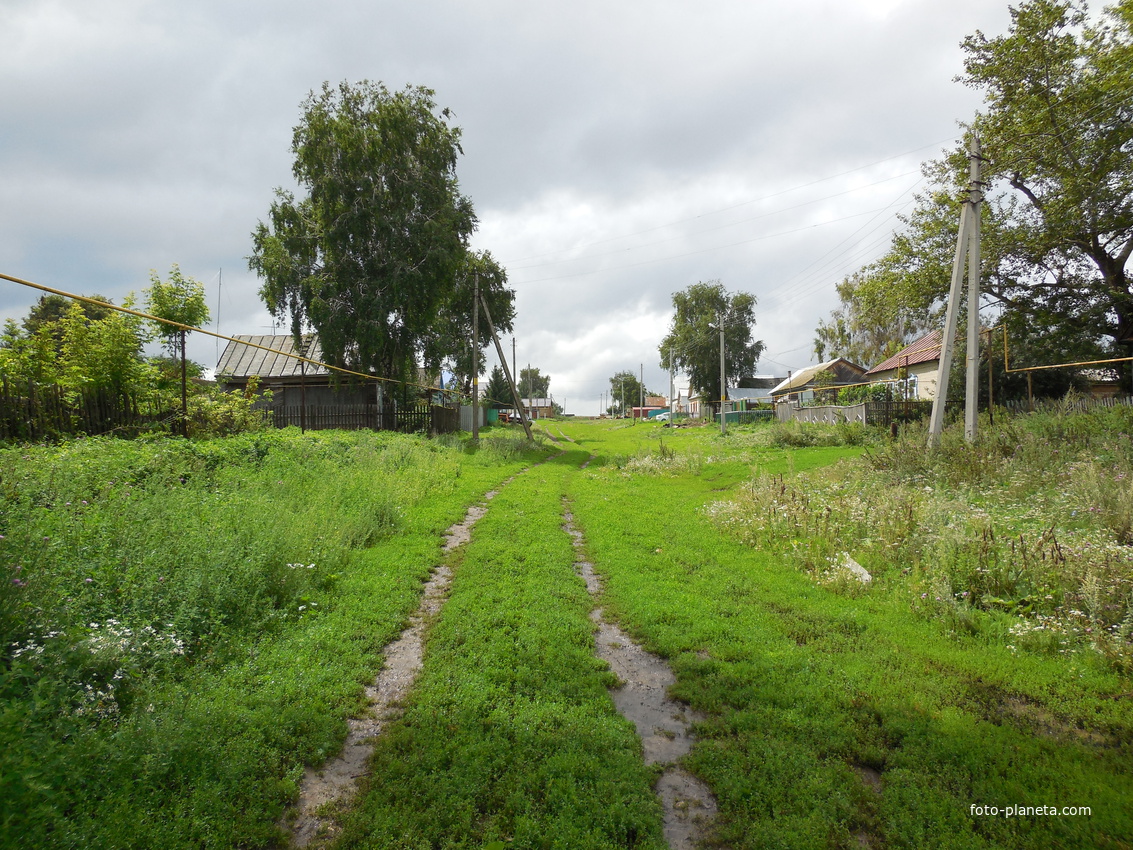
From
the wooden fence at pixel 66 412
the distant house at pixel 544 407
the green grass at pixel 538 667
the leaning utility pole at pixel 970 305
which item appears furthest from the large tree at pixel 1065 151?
the distant house at pixel 544 407

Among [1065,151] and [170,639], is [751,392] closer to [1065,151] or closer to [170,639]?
[1065,151]

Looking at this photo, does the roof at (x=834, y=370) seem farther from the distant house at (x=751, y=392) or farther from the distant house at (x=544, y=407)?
the distant house at (x=544, y=407)

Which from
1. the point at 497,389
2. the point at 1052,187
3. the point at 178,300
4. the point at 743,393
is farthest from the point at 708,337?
the point at 178,300

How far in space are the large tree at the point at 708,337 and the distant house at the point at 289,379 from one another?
39.5m

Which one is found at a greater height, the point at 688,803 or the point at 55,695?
the point at 55,695

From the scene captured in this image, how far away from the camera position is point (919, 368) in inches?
1250

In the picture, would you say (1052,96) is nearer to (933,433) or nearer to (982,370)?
(982,370)

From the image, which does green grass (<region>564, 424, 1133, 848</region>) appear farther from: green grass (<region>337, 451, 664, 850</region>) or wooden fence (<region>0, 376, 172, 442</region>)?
wooden fence (<region>0, 376, 172, 442</region>)

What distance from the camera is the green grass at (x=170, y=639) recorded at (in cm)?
249

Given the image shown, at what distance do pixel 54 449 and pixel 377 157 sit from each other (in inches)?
796

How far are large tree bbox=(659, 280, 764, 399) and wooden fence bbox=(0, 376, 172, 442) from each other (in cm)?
5119

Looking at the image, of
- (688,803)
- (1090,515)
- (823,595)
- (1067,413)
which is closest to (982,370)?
(1067,413)

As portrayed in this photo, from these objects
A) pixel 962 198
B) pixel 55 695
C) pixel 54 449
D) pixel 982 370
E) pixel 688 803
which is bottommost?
pixel 688 803

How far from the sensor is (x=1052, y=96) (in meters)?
19.1
